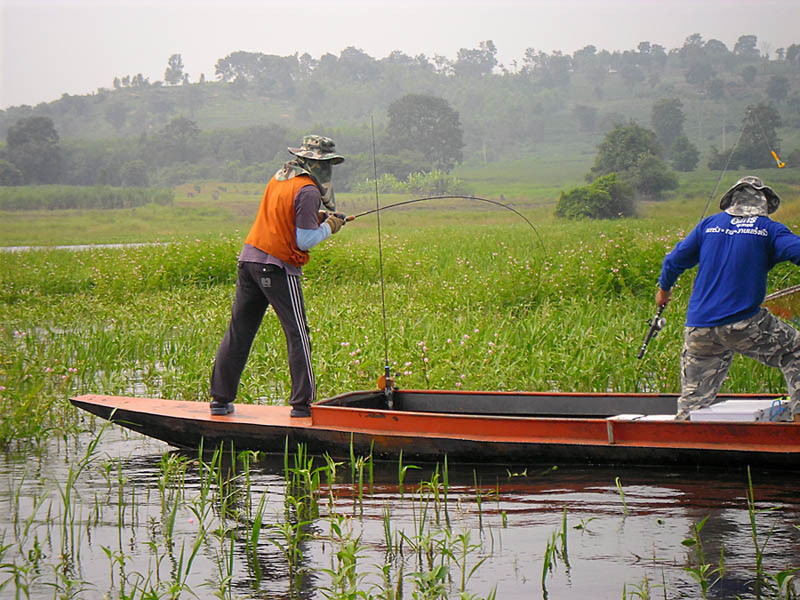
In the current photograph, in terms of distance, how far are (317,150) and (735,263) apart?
293 cm

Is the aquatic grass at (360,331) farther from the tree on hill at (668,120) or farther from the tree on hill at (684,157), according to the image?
the tree on hill at (668,120)

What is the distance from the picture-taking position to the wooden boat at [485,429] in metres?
5.98

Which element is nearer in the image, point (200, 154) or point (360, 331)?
point (360, 331)

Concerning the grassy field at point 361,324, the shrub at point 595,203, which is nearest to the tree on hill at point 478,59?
the shrub at point 595,203

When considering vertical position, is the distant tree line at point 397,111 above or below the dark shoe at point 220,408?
above

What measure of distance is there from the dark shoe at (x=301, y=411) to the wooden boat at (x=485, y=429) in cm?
8

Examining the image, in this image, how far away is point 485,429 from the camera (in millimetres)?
6332

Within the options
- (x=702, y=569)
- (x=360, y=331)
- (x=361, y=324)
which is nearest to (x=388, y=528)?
(x=702, y=569)

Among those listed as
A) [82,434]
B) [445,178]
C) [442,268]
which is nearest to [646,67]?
[445,178]

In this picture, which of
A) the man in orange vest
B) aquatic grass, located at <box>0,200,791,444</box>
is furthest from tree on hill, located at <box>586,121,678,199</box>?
the man in orange vest

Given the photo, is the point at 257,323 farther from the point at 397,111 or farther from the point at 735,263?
the point at 397,111

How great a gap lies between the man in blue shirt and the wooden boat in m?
0.43

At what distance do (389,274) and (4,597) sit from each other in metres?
11.6

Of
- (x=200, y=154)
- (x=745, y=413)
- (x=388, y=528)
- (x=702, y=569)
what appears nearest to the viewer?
(x=702, y=569)
